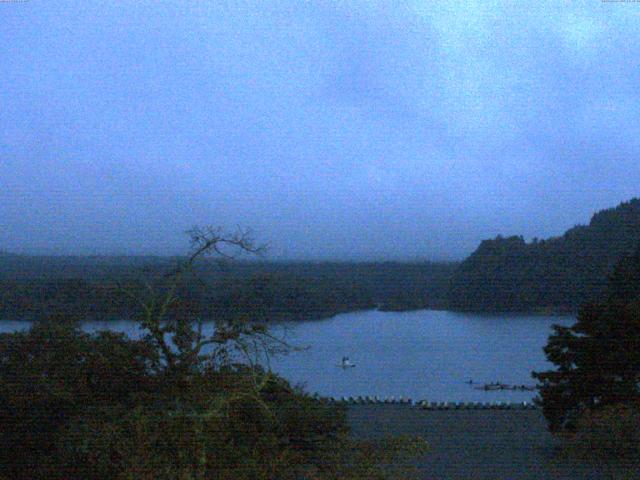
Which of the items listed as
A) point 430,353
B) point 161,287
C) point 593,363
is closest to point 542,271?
point 430,353

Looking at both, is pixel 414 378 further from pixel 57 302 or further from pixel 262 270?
pixel 57 302

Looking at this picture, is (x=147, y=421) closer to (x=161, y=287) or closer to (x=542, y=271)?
(x=161, y=287)

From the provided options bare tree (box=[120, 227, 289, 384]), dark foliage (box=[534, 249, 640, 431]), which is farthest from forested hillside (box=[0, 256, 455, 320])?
dark foliage (box=[534, 249, 640, 431])

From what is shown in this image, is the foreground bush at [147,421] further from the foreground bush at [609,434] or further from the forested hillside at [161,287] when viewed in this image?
the foreground bush at [609,434]

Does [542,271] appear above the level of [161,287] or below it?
above

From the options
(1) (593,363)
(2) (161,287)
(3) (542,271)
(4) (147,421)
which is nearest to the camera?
(4) (147,421)

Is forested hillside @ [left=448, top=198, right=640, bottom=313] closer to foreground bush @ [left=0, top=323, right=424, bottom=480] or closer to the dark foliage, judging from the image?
the dark foliage

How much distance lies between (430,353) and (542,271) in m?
2.36

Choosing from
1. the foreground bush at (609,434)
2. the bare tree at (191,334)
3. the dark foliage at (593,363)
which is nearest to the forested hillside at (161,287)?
the bare tree at (191,334)

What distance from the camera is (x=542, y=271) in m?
9.12

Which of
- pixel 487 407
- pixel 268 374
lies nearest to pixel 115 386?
pixel 268 374

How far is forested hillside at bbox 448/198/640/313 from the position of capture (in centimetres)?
884

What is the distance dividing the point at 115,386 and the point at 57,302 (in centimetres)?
126

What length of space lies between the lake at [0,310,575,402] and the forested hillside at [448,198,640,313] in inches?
11.3
